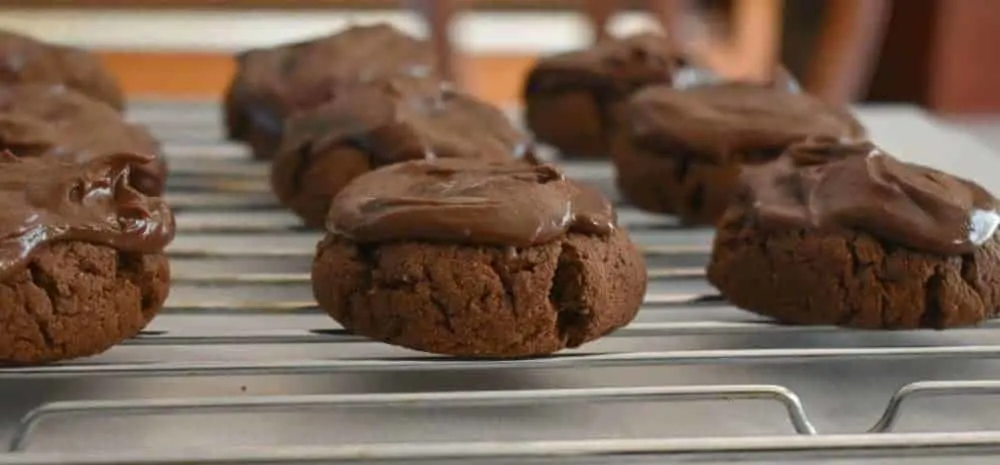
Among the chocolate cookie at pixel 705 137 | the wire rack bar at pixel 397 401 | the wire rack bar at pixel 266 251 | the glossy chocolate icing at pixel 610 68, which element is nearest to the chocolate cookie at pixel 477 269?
the wire rack bar at pixel 397 401

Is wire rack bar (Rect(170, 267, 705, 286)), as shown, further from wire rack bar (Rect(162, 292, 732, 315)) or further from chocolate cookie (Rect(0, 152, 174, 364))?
chocolate cookie (Rect(0, 152, 174, 364))

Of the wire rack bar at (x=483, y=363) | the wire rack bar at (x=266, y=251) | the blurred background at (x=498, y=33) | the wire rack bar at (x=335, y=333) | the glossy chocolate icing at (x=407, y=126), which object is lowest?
the blurred background at (x=498, y=33)

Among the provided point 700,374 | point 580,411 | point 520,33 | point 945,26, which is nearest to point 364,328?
point 580,411

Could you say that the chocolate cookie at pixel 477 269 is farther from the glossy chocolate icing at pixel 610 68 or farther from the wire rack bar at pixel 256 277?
the glossy chocolate icing at pixel 610 68

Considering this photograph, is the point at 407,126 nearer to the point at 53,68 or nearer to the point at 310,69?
the point at 310,69

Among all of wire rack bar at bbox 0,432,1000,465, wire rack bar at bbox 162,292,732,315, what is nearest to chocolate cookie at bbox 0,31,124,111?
wire rack bar at bbox 162,292,732,315

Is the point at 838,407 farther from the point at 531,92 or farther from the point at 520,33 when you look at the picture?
the point at 520,33
